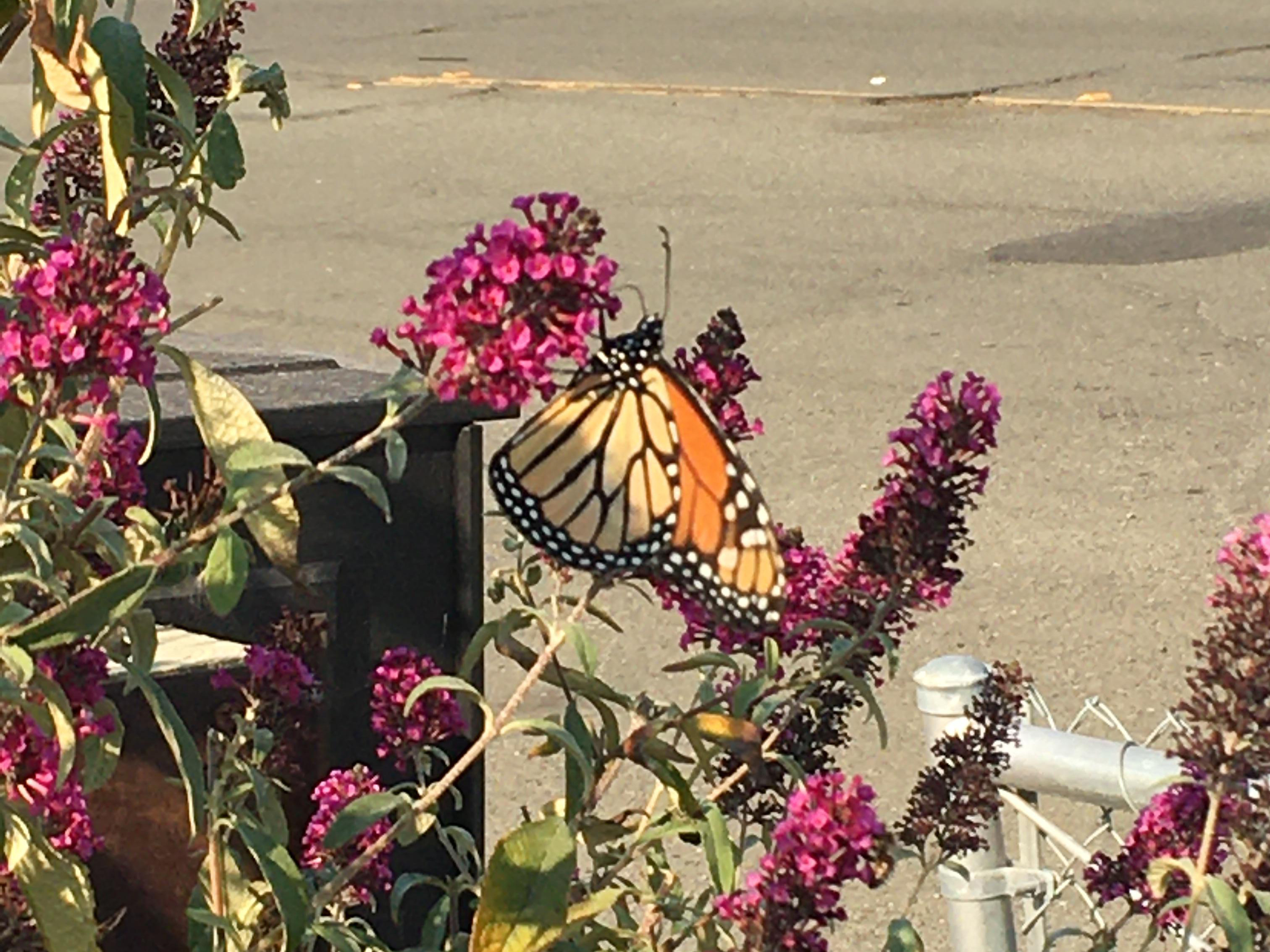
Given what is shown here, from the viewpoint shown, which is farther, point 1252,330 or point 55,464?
point 1252,330

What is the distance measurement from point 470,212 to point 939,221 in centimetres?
201

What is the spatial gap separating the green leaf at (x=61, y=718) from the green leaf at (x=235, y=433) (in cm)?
19

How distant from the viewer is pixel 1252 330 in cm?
885

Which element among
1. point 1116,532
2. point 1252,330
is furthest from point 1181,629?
point 1252,330

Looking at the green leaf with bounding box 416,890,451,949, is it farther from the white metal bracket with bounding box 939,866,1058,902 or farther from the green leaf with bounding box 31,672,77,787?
the white metal bracket with bounding box 939,866,1058,902

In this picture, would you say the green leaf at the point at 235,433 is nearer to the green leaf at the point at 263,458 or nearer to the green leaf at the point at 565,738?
the green leaf at the point at 263,458

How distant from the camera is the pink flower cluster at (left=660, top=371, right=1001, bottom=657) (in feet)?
6.66

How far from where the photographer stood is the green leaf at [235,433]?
1.92m

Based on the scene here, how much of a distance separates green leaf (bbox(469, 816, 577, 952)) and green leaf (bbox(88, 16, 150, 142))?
2.09 feet

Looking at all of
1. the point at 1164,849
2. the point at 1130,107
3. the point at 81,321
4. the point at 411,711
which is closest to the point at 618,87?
the point at 1130,107

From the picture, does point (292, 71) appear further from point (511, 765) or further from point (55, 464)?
point (55, 464)

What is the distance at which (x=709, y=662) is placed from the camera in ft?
7.09

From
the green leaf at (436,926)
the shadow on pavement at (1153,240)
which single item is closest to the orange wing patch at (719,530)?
the green leaf at (436,926)

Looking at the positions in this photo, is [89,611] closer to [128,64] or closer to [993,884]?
[128,64]
